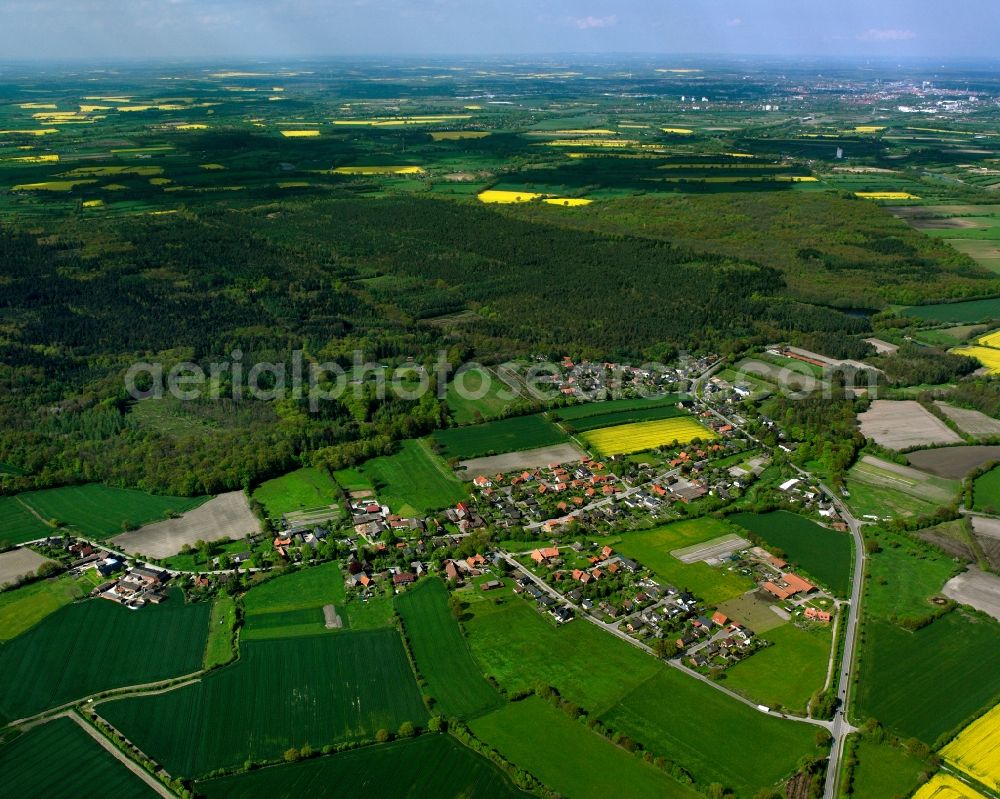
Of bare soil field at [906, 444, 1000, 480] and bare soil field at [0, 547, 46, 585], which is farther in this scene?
bare soil field at [906, 444, 1000, 480]

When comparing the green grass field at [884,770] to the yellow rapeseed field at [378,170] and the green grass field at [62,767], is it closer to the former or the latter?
the green grass field at [62,767]

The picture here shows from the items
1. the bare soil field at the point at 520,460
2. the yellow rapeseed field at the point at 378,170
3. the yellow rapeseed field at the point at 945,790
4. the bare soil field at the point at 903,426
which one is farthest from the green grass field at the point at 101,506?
the yellow rapeseed field at the point at 378,170

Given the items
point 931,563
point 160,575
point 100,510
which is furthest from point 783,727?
point 100,510

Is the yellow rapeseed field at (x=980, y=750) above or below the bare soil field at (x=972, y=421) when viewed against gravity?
below

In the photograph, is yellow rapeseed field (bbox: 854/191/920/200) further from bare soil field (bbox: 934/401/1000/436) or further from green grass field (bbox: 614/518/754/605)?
green grass field (bbox: 614/518/754/605)

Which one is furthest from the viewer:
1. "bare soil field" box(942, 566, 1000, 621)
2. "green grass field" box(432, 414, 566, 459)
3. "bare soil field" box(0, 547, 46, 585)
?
"green grass field" box(432, 414, 566, 459)

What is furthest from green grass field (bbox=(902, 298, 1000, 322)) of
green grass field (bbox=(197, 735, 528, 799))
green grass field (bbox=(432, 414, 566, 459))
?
green grass field (bbox=(197, 735, 528, 799))
